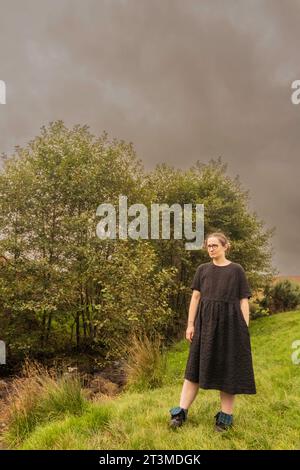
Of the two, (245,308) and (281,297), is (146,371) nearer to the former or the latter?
(245,308)

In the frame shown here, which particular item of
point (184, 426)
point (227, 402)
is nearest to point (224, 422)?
point (227, 402)

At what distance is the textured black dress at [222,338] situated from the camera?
6.05 meters

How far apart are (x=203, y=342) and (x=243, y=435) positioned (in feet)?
4.44

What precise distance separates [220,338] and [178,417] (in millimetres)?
1367

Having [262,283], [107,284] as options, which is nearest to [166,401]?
[107,284]

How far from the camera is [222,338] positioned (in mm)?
6168

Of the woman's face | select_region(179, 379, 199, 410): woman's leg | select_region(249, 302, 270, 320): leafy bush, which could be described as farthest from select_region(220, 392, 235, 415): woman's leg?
select_region(249, 302, 270, 320): leafy bush

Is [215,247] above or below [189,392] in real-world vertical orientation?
above

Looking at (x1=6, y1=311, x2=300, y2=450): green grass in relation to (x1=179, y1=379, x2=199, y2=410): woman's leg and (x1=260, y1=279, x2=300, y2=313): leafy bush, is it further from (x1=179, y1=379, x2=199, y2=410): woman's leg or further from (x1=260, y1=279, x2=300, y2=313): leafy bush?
(x1=260, y1=279, x2=300, y2=313): leafy bush

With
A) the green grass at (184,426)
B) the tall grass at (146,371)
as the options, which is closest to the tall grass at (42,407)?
the green grass at (184,426)

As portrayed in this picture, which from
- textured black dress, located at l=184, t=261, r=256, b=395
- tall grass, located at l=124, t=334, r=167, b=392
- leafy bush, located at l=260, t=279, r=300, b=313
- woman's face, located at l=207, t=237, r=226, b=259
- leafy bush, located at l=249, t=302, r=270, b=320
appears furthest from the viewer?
leafy bush, located at l=260, t=279, r=300, b=313

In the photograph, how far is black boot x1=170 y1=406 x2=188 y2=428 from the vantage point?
626cm

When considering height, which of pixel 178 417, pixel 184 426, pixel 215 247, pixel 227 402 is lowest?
pixel 184 426
